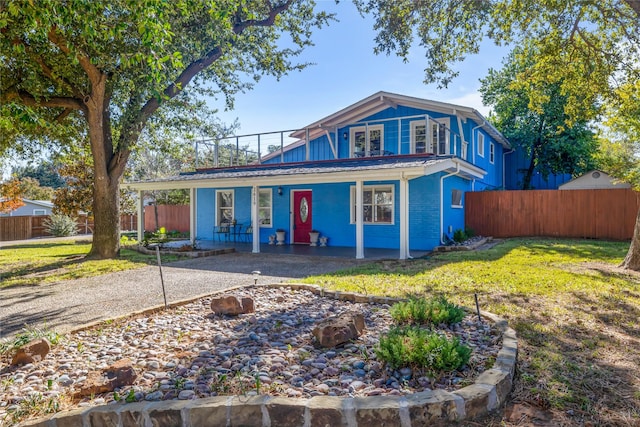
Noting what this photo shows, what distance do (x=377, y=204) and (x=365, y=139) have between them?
11.1ft

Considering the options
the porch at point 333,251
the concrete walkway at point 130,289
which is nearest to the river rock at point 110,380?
the concrete walkway at point 130,289

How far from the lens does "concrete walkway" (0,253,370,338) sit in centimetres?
511

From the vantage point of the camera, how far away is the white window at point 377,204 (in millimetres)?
12609

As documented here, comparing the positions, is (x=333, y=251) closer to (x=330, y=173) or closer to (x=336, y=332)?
(x=330, y=173)

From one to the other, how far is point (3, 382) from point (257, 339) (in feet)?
6.58

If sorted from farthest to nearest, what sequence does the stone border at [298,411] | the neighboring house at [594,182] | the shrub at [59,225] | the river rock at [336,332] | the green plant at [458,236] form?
1. the shrub at [59,225]
2. the neighboring house at [594,182]
3. the green plant at [458,236]
4. the river rock at [336,332]
5. the stone border at [298,411]

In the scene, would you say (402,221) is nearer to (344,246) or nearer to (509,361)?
(344,246)

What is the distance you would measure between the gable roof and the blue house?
4 centimetres

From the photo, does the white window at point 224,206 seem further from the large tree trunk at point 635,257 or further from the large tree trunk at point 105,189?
the large tree trunk at point 635,257

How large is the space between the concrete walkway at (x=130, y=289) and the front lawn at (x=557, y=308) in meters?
1.63

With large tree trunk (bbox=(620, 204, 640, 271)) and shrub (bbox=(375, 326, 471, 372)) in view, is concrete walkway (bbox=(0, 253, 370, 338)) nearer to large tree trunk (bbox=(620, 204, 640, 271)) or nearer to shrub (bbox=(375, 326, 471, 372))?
shrub (bbox=(375, 326, 471, 372))

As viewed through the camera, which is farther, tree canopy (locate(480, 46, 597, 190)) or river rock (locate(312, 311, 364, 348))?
tree canopy (locate(480, 46, 597, 190))

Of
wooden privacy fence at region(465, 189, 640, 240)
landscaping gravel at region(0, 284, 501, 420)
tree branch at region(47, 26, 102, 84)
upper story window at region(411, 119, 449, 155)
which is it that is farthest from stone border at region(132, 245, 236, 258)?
wooden privacy fence at region(465, 189, 640, 240)

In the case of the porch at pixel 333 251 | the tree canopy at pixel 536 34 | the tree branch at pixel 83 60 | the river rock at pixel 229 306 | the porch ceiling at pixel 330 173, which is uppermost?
the tree canopy at pixel 536 34
